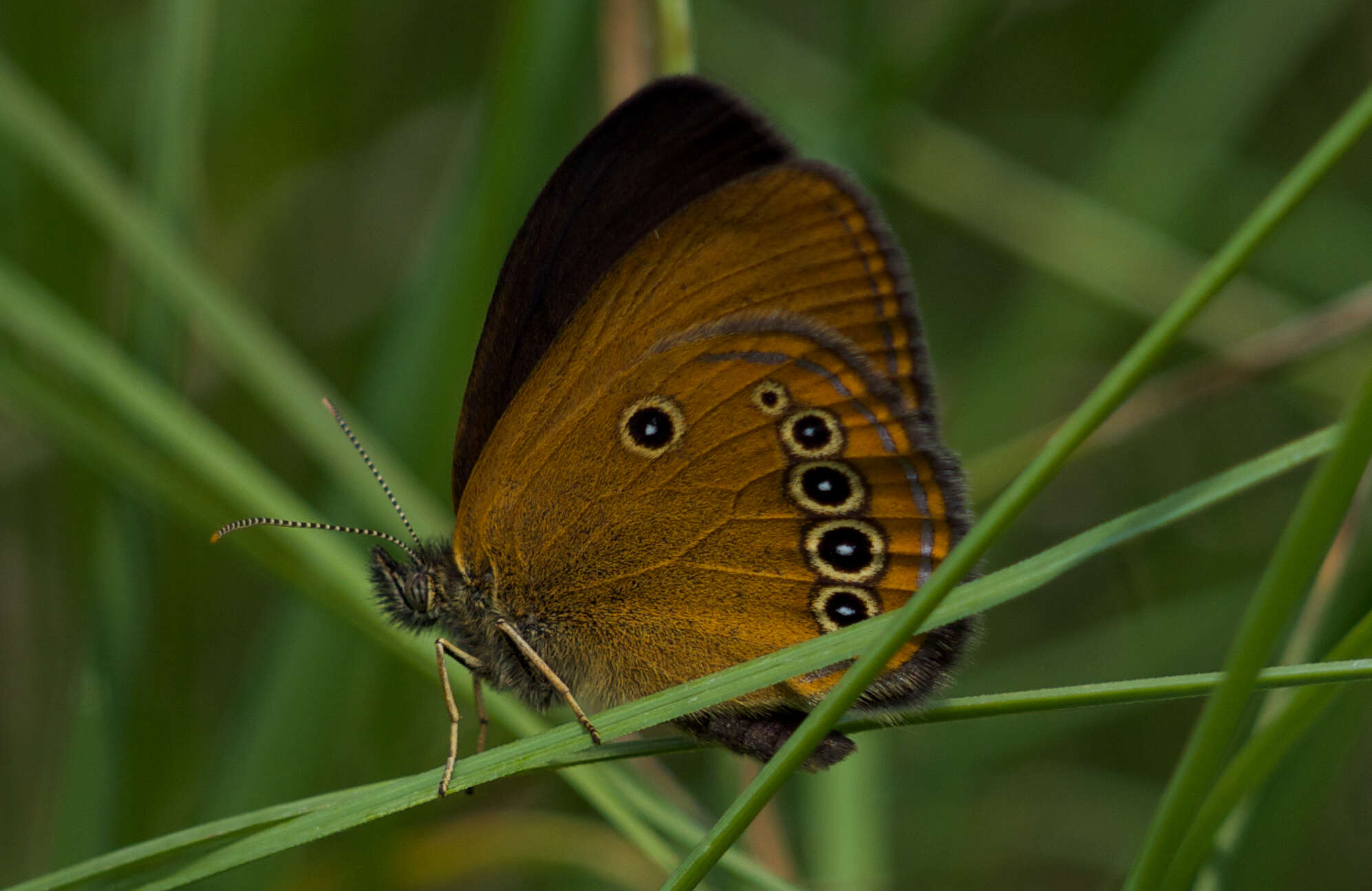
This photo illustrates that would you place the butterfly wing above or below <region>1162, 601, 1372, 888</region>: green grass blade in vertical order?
above

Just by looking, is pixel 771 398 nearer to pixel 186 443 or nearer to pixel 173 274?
pixel 186 443

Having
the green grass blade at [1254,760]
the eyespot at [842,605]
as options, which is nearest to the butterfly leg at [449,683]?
A: the eyespot at [842,605]

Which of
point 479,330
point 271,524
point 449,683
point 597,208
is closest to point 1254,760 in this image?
point 449,683

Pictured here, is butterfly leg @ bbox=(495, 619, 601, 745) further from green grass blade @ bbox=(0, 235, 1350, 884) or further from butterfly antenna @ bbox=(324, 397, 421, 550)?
butterfly antenna @ bbox=(324, 397, 421, 550)

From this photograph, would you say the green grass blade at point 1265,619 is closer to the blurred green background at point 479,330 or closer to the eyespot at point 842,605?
the blurred green background at point 479,330

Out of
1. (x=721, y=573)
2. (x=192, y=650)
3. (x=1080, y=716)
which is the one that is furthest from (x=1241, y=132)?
(x=192, y=650)

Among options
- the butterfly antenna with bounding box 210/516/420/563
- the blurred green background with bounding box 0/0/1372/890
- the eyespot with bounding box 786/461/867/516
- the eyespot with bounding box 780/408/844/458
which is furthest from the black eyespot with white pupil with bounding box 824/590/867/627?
the butterfly antenna with bounding box 210/516/420/563
